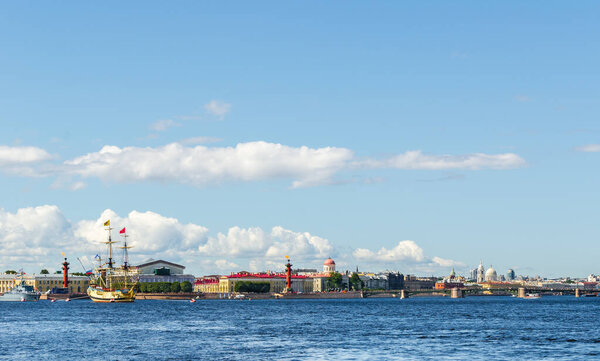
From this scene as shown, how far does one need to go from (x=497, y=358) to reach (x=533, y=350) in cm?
578

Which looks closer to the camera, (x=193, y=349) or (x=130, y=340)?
(x=193, y=349)

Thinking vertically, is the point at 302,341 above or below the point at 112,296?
above

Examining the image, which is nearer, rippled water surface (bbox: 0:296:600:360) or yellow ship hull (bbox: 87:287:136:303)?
rippled water surface (bbox: 0:296:600:360)

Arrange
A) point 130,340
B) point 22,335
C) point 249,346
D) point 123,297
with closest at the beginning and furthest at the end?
point 249,346, point 130,340, point 22,335, point 123,297

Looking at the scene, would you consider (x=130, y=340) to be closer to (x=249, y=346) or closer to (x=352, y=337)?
(x=249, y=346)

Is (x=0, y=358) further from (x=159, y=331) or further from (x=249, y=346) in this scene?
(x=159, y=331)

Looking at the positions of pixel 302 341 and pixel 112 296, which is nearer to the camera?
pixel 302 341

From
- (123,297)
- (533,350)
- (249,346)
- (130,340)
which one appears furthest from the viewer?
(123,297)

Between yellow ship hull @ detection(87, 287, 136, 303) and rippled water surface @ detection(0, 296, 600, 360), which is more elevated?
rippled water surface @ detection(0, 296, 600, 360)

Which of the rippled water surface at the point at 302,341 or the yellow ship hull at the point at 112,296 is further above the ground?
the rippled water surface at the point at 302,341

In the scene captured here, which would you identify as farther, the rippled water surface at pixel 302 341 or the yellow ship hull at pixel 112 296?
the yellow ship hull at pixel 112 296

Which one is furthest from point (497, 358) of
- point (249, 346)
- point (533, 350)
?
point (249, 346)

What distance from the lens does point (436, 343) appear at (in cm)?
6266

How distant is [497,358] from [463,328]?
27.6 metres
